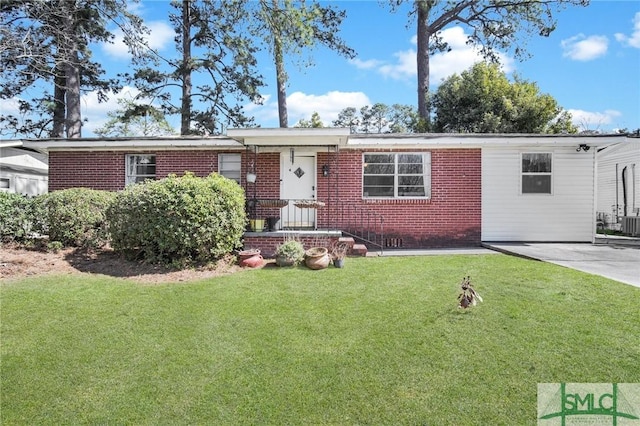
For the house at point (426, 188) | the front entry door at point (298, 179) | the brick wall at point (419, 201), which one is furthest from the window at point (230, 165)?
the front entry door at point (298, 179)

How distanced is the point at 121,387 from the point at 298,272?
13.2 ft

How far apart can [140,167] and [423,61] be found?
1646 centimetres

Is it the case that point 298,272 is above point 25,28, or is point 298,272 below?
below

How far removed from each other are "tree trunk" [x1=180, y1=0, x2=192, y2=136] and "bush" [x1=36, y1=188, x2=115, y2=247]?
12.9m

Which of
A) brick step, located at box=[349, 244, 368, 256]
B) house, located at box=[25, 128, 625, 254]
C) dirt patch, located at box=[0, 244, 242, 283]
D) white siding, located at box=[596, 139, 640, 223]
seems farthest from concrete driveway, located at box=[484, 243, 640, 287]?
dirt patch, located at box=[0, 244, 242, 283]

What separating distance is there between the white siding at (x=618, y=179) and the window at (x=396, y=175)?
27.3 ft

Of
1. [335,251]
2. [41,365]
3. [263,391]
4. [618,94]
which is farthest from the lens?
[618,94]

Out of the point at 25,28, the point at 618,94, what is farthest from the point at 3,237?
the point at 618,94

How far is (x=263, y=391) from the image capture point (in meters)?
3.18

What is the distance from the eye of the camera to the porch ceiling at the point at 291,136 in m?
8.98

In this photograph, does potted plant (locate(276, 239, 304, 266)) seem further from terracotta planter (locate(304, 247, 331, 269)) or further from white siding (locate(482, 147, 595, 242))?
white siding (locate(482, 147, 595, 242))

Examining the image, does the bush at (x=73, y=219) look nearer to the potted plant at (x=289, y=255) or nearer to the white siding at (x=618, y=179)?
the potted plant at (x=289, y=255)

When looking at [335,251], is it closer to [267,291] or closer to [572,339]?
[267,291]

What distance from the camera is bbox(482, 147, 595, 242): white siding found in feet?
34.8
